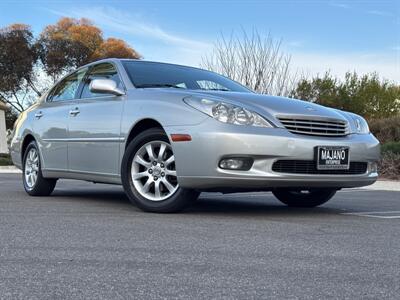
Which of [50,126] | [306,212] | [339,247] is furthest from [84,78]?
[339,247]

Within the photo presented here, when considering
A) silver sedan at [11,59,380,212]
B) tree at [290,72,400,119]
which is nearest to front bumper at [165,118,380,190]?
silver sedan at [11,59,380,212]

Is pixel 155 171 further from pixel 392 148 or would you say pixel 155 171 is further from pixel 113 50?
pixel 113 50

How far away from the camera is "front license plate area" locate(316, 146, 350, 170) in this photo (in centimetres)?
507

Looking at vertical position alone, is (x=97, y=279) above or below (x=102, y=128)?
below

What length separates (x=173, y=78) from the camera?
20.5 ft

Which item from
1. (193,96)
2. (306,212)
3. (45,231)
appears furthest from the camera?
(306,212)

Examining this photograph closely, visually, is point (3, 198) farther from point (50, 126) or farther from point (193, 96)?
point (193, 96)

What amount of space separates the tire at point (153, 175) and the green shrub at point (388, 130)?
12.4 metres

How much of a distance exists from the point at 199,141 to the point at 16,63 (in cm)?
4150

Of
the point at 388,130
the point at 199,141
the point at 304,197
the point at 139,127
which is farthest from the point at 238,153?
the point at 388,130

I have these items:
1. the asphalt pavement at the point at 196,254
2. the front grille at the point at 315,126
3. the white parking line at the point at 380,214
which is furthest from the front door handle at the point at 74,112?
the white parking line at the point at 380,214

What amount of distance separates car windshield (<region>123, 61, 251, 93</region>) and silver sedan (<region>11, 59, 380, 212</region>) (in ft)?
0.04

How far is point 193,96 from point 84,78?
2.11 meters

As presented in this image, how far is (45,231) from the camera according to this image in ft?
13.9
